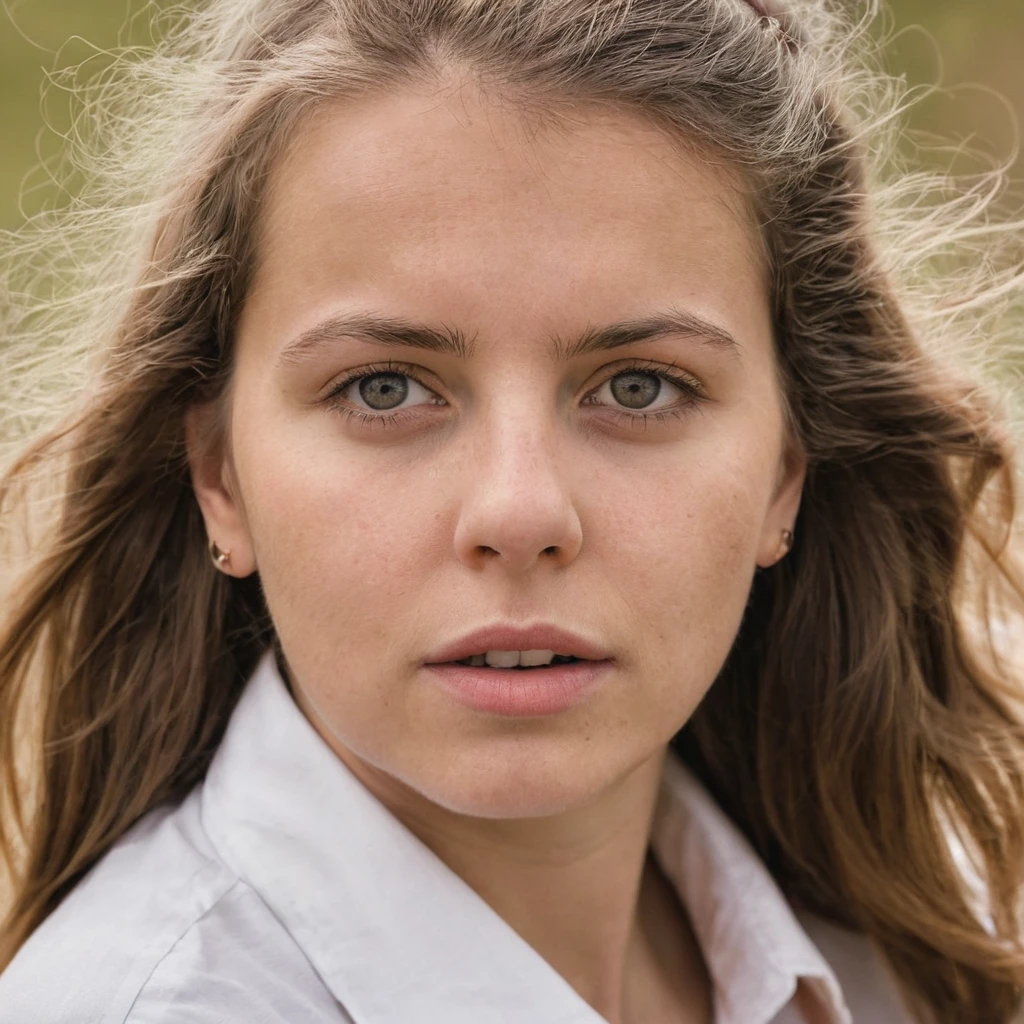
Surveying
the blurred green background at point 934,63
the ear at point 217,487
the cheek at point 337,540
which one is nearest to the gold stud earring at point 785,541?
the cheek at point 337,540

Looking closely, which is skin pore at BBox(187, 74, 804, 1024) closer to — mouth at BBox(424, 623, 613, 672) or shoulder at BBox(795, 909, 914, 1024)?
mouth at BBox(424, 623, 613, 672)

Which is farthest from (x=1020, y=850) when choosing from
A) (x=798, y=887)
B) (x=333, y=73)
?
(x=333, y=73)

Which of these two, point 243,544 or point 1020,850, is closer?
point 243,544

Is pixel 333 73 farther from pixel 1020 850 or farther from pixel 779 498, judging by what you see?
pixel 1020 850

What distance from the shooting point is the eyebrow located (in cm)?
183

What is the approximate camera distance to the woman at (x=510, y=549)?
1.84m

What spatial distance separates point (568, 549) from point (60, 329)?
1.13m

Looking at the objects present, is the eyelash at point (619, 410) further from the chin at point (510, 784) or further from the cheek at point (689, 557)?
the chin at point (510, 784)

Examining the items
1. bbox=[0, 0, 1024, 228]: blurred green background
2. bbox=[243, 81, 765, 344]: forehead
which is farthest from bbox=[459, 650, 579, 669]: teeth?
bbox=[0, 0, 1024, 228]: blurred green background

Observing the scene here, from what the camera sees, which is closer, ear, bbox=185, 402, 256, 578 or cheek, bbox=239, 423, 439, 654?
cheek, bbox=239, 423, 439, 654

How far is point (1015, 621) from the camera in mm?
2746

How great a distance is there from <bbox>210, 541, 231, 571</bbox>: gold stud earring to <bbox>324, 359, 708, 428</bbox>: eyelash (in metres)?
0.35

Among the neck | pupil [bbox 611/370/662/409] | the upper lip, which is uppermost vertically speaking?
pupil [bbox 611/370/662/409]

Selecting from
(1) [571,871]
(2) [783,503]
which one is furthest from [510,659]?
(2) [783,503]
